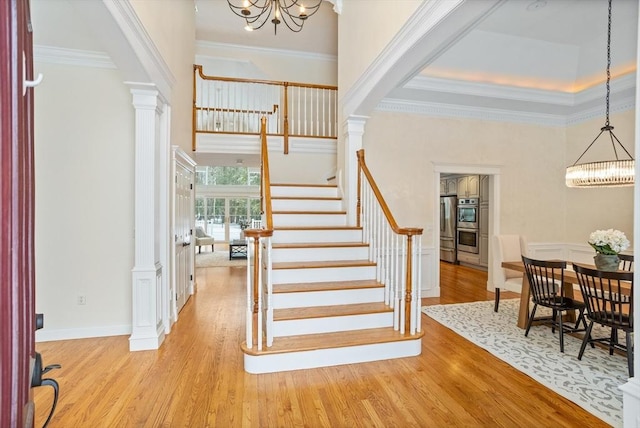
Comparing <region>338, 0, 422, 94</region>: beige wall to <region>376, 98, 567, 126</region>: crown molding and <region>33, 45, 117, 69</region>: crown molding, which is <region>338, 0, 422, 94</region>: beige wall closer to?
<region>376, 98, 567, 126</region>: crown molding

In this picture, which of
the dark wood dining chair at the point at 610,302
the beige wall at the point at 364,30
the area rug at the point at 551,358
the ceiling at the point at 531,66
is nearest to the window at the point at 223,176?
the ceiling at the point at 531,66

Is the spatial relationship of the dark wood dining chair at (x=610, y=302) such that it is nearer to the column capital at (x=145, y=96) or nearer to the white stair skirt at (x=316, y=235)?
the white stair skirt at (x=316, y=235)

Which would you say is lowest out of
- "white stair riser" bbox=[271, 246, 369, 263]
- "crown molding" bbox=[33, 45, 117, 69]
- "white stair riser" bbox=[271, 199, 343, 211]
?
"white stair riser" bbox=[271, 246, 369, 263]

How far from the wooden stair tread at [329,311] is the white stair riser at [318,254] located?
69cm

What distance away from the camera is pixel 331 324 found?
305 cm

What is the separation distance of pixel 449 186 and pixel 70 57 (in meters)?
8.13

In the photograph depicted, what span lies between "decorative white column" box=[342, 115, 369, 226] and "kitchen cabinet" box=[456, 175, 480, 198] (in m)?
4.31

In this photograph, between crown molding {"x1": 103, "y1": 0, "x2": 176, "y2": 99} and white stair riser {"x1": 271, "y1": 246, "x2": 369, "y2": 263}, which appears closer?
crown molding {"x1": 103, "y1": 0, "x2": 176, "y2": 99}

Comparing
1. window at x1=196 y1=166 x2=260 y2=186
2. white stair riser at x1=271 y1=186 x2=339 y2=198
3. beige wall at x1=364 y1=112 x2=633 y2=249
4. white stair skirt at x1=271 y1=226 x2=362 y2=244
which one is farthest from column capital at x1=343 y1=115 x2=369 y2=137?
window at x1=196 y1=166 x2=260 y2=186

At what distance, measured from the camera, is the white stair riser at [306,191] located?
4.96 meters

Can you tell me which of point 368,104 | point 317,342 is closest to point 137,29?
point 368,104

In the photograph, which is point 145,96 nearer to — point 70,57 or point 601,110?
point 70,57

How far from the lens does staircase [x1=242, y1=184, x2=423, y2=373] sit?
276cm

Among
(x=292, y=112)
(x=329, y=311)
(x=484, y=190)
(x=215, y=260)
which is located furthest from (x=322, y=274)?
(x=215, y=260)
